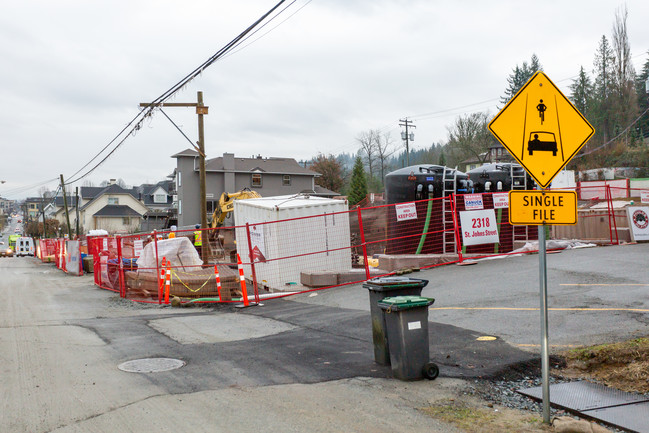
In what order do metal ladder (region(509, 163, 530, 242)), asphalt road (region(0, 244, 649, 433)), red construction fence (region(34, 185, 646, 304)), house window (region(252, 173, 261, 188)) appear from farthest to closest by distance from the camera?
1. house window (region(252, 173, 261, 188))
2. metal ladder (region(509, 163, 530, 242))
3. red construction fence (region(34, 185, 646, 304))
4. asphalt road (region(0, 244, 649, 433))

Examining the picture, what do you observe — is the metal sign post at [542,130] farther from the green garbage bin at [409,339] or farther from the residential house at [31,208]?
the residential house at [31,208]

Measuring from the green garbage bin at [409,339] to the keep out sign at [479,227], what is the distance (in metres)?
9.52

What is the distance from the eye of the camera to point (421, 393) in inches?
227

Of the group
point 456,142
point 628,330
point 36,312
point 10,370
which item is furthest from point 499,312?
point 456,142

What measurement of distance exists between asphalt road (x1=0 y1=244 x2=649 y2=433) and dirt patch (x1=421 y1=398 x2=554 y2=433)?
188mm

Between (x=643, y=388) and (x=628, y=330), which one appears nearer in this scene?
(x=643, y=388)

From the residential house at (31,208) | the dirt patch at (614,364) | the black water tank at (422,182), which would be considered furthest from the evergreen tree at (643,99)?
the residential house at (31,208)

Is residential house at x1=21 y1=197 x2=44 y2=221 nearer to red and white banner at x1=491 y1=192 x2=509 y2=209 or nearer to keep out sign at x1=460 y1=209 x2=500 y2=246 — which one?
red and white banner at x1=491 y1=192 x2=509 y2=209

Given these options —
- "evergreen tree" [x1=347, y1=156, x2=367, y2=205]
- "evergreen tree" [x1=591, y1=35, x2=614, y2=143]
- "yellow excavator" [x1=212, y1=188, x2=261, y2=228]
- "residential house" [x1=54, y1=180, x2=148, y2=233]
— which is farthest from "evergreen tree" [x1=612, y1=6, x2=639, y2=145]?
"residential house" [x1=54, y1=180, x2=148, y2=233]

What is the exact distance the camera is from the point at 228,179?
56.6 meters

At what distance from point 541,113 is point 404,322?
2793 millimetres

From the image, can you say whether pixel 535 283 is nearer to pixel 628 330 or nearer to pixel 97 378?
pixel 628 330

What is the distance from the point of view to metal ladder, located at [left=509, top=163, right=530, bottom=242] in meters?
17.6

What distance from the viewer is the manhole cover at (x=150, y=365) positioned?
6973 millimetres
